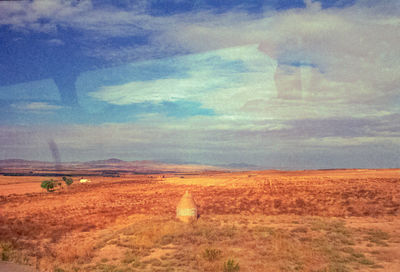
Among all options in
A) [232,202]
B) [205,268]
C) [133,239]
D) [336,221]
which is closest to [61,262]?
[133,239]

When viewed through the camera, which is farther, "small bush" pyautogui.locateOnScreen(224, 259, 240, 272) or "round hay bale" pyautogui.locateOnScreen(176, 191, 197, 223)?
"round hay bale" pyautogui.locateOnScreen(176, 191, 197, 223)

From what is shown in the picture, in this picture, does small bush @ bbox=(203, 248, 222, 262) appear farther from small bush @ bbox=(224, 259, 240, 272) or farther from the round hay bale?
the round hay bale

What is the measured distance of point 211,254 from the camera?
44.9 feet

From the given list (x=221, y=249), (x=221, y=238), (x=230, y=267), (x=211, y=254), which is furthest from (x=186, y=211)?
(x=230, y=267)

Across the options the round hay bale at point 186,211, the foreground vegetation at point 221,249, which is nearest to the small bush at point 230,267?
the foreground vegetation at point 221,249

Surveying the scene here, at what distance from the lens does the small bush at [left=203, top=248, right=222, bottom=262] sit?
13555 mm

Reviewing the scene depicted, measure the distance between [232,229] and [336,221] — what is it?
325 inches

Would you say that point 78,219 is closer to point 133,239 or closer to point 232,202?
point 133,239

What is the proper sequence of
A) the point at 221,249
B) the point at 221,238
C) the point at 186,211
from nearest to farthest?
1. the point at 221,249
2. the point at 221,238
3. the point at 186,211

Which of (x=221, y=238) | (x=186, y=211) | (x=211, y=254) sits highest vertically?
(x=186, y=211)

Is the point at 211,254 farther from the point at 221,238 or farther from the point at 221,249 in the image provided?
the point at 221,238

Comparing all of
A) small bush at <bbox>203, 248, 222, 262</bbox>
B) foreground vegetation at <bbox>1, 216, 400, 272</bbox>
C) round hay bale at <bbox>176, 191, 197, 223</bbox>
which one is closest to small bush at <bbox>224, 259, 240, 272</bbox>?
foreground vegetation at <bbox>1, 216, 400, 272</bbox>

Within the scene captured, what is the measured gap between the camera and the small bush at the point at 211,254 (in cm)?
1355

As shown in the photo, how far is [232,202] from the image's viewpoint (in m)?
34.0
